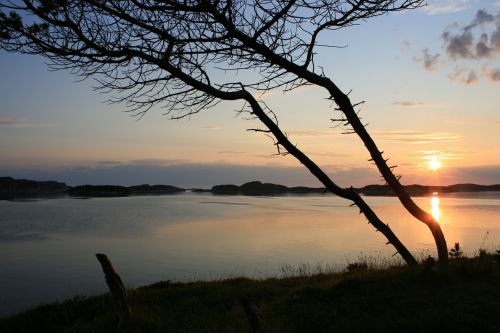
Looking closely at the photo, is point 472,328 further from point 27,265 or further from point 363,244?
point 363,244

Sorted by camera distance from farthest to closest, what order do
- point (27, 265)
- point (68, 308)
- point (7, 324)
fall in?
point (27, 265) < point (68, 308) < point (7, 324)

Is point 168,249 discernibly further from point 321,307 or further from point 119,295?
point 321,307

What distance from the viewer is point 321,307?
9.47 metres

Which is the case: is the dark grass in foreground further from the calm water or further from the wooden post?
the calm water

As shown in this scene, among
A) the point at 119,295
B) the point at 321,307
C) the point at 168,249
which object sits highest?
the point at 119,295

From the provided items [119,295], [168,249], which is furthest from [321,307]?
[168,249]

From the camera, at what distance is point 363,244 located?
29297 millimetres

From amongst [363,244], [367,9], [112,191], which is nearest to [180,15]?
[367,9]

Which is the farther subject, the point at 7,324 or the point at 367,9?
the point at 7,324

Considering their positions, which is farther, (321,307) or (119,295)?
(321,307)

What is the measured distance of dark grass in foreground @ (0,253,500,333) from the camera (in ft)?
26.7

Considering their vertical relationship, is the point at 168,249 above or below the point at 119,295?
below

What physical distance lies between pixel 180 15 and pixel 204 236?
26428mm

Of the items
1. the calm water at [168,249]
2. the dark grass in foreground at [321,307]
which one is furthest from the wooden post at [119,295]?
the calm water at [168,249]
